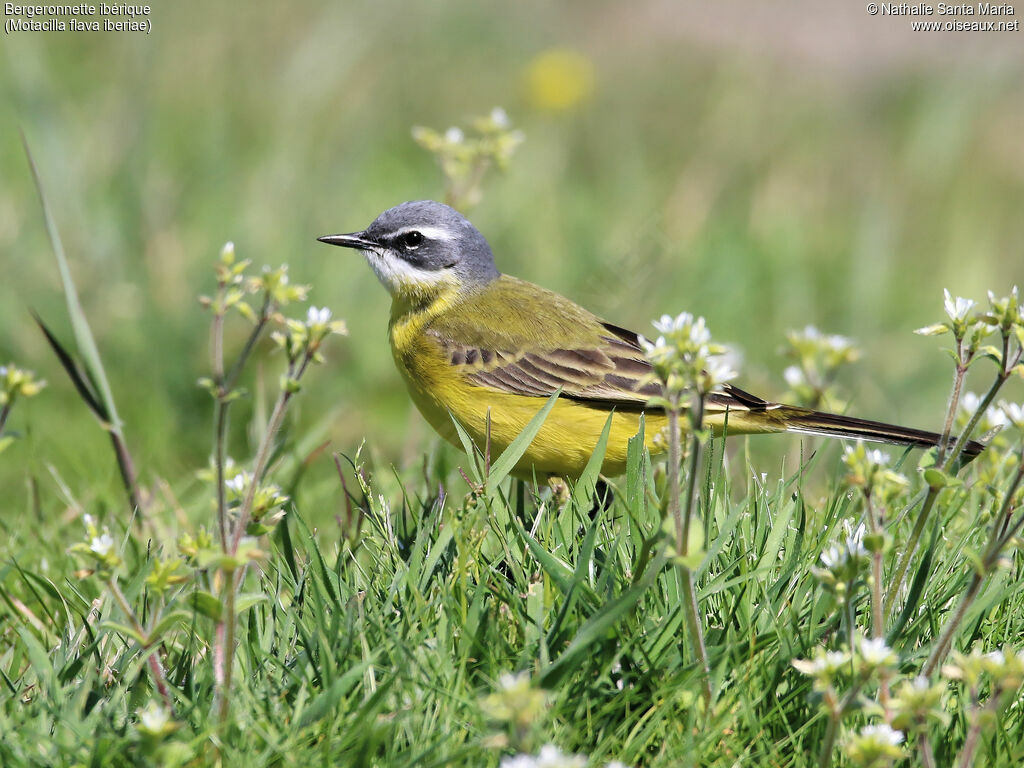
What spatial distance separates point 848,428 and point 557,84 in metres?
6.89

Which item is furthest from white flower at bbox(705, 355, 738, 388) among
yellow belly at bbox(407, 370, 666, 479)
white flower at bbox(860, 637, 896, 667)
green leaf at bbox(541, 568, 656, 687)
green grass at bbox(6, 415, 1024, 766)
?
yellow belly at bbox(407, 370, 666, 479)

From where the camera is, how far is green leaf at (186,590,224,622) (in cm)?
268

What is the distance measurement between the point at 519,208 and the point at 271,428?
631cm

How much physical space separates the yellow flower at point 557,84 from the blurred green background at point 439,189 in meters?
0.03

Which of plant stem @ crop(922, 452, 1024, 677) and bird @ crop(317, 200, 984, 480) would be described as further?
bird @ crop(317, 200, 984, 480)

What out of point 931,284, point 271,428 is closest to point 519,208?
point 931,284

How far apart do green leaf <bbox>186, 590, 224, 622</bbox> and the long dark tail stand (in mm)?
2782

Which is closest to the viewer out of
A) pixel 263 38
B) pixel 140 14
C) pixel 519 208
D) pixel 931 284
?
pixel 519 208

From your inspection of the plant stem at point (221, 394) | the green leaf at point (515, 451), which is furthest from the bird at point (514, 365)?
the plant stem at point (221, 394)

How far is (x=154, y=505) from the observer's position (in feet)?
16.2

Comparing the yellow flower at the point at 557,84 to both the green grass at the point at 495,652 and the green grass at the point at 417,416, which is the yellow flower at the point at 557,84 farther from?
the green grass at the point at 495,652

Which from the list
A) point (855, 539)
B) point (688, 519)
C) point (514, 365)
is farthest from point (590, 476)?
point (514, 365)

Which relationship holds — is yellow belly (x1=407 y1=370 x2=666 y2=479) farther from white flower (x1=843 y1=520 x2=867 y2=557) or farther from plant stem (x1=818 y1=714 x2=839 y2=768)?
plant stem (x1=818 y1=714 x2=839 y2=768)

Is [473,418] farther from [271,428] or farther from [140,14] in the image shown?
[140,14]
